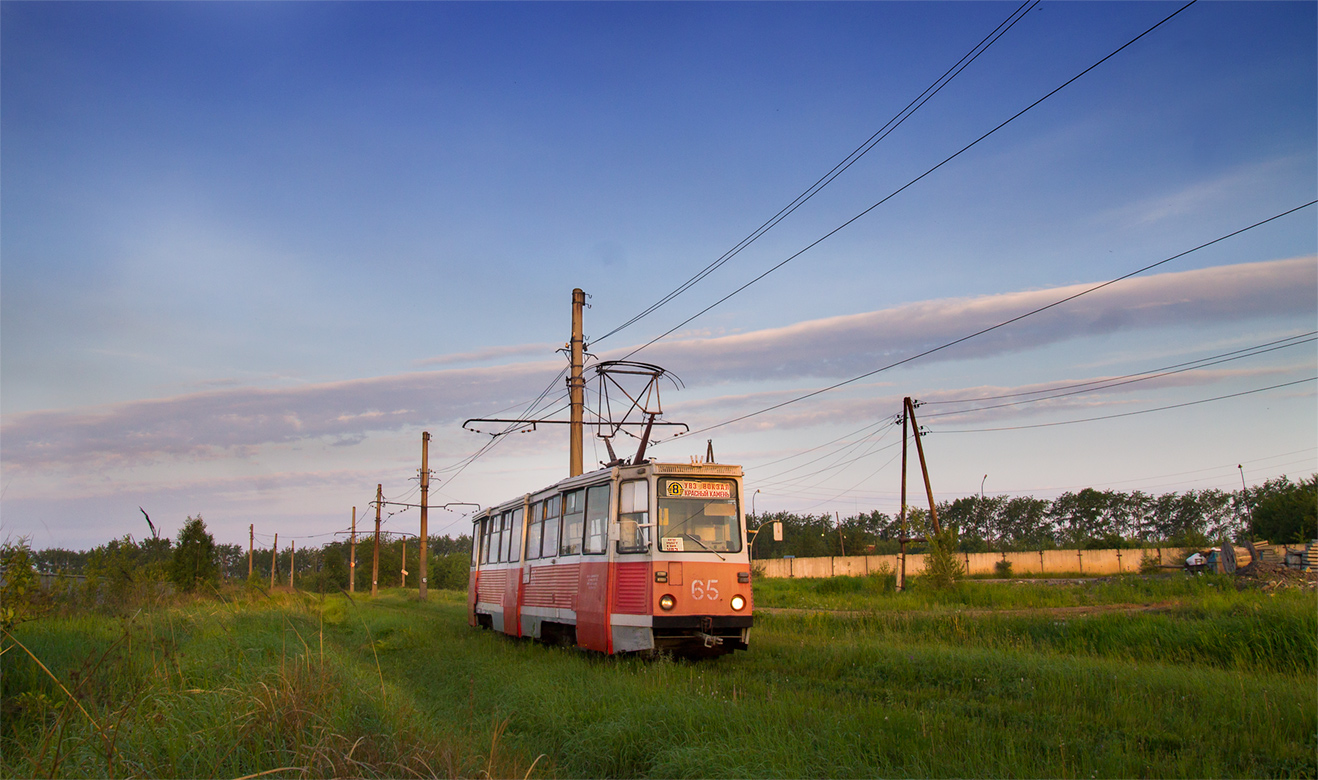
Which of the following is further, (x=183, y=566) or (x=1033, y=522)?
(x=1033, y=522)

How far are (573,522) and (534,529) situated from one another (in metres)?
2.45

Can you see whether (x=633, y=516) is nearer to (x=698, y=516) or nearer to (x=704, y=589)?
(x=698, y=516)

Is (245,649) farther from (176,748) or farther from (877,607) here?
(877,607)

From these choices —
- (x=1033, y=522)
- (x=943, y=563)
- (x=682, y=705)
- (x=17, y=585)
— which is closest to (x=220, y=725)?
(x=682, y=705)

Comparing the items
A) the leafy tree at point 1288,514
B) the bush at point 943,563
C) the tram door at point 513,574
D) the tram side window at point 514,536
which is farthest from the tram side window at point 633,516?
the leafy tree at point 1288,514

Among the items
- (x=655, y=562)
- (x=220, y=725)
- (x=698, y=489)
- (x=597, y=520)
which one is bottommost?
(x=220, y=725)

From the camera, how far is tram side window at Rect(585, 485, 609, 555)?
1298cm

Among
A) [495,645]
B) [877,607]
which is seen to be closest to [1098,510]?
[877,607]

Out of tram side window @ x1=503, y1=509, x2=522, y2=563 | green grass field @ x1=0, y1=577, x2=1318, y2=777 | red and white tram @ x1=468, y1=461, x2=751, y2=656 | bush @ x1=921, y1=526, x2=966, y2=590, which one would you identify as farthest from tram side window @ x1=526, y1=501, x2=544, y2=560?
bush @ x1=921, y1=526, x2=966, y2=590

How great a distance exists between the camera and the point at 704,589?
1207 centimetres

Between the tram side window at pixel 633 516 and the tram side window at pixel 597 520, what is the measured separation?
368 millimetres

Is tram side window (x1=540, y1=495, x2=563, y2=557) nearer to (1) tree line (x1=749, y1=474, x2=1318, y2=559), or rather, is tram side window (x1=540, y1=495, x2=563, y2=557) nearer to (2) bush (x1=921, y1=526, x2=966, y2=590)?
(2) bush (x1=921, y1=526, x2=966, y2=590)

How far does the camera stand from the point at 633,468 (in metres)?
12.7

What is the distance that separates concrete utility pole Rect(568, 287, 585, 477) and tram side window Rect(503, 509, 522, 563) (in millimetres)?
2412
